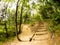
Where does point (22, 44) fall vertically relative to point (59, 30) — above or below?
below

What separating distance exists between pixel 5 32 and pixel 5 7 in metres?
1.96

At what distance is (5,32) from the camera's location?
1377 cm

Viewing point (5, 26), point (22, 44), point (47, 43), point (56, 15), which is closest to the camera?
point (56, 15)

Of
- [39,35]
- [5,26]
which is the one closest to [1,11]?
[5,26]

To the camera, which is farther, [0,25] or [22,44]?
[0,25]

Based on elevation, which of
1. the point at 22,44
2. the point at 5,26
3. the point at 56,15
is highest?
the point at 56,15

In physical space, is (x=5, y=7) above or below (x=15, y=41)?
above

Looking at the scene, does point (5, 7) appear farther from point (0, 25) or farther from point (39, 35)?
point (39, 35)

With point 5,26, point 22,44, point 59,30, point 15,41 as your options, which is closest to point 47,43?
point 59,30

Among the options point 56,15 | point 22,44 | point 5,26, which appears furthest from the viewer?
point 5,26

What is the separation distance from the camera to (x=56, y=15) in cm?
1003

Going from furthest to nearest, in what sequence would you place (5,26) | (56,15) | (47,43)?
(5,26), (47,43), (56,15)

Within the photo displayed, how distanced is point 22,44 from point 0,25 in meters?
2.35

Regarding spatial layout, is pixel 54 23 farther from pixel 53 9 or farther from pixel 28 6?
pixel 28 6
